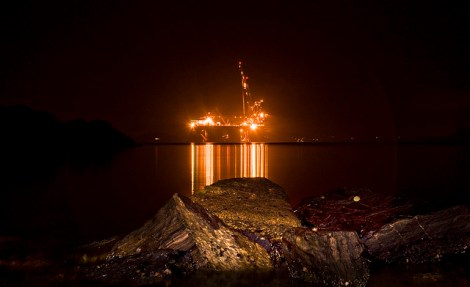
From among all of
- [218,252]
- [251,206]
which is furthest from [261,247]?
[251,206]

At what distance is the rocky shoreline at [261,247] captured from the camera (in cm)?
752

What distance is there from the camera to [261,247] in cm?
854

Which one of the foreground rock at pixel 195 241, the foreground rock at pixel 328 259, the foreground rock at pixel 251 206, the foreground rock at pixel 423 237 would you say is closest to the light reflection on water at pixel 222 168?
the foreground rock at pixel 251 206

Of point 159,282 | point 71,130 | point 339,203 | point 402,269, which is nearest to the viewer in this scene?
point 159,282

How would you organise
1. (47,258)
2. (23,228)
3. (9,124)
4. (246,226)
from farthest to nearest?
(9,124), (23,228), (246,226), (47,258)

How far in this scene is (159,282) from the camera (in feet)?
23.9

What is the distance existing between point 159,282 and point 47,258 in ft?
10.8

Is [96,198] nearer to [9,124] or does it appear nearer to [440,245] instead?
[440,245]

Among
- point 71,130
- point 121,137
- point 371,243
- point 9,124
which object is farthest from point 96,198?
point 121,137

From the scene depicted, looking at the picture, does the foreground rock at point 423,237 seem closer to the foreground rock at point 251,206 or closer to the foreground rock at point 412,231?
the foreground rock at point 412,231

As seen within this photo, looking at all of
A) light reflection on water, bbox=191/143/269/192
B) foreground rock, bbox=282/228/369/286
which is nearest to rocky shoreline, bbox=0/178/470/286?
foreground rock, bbox=282/228/369/286

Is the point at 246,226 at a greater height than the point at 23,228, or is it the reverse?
the point at 246,226

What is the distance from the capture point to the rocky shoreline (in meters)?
7.52

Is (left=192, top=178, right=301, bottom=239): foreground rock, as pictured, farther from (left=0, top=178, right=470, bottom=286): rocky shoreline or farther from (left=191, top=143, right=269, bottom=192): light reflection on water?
(left=191, top=143, right=269, bottom=192): light reflection on water
